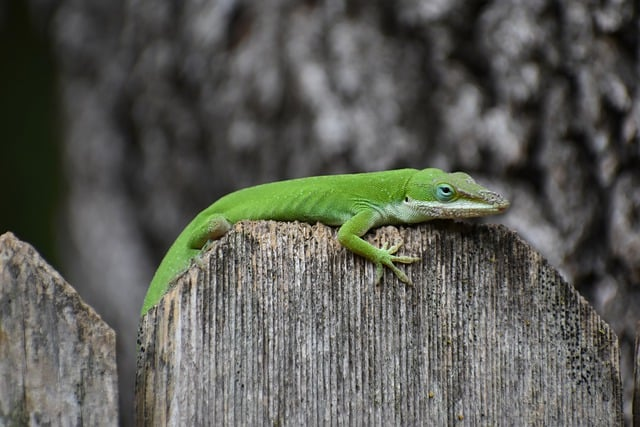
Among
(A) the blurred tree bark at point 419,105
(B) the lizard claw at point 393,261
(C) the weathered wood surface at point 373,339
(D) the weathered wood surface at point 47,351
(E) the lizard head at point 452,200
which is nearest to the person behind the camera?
(D) the weathered wood surface at point 47,351

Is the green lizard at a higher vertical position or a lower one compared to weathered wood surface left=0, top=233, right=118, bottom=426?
higher

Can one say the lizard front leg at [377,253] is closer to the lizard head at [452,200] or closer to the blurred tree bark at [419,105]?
the lizard head at [452,200]

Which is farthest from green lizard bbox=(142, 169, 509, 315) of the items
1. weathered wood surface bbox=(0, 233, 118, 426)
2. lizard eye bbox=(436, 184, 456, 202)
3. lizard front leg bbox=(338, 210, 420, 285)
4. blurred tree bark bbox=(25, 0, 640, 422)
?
blurred tree bark bbox=(25, 0, 640, 422)

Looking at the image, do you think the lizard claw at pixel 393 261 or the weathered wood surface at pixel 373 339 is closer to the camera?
the weathered wood surface at pixel 373 339

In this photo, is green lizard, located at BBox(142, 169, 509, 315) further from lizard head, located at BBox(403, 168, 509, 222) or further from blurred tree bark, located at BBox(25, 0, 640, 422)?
blurred tree bark, located at BBox(25, 0, 640, 422)

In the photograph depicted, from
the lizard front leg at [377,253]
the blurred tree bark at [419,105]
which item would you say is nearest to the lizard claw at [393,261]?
the lizard front leg at [377,253]

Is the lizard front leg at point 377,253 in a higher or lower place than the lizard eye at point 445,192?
lower

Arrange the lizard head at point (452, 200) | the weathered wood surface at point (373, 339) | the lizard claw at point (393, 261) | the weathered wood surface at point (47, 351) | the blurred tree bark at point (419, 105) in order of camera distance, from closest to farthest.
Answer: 1. the weathered wood surface at point (47, 351)
2. the weathered wood surface at point (373, 339)
3. the lizard claw at point (393, 261)
4. the lizard head at point (452, 200)
5. the blurred tree bark at point (419, 105)
